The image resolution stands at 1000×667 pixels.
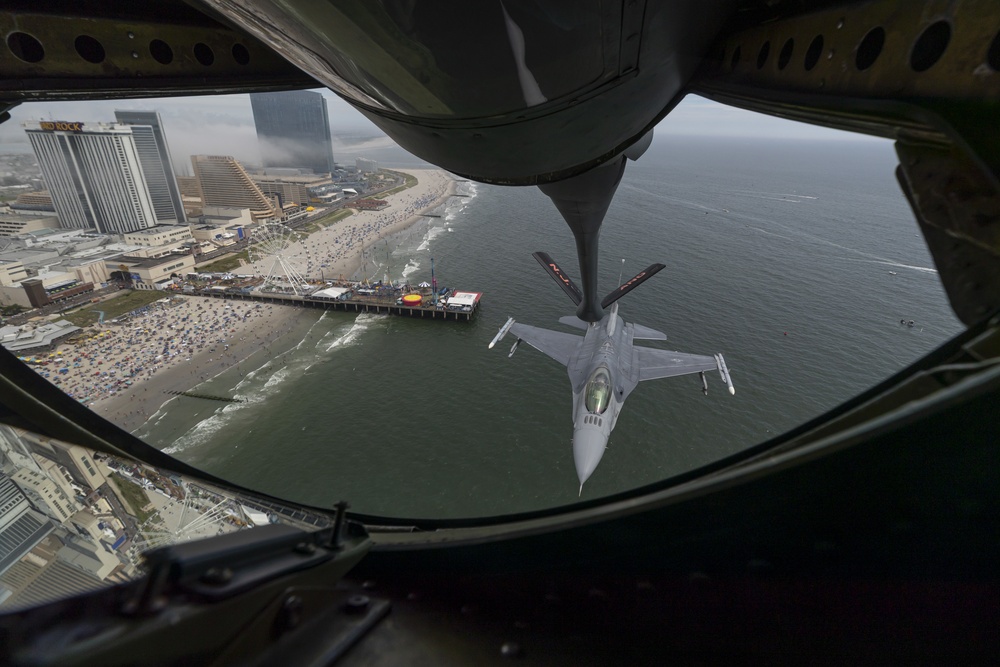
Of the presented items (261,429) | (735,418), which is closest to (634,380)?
(735,418)

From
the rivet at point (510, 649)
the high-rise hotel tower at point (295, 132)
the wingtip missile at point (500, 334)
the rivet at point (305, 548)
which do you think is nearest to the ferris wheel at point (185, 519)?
the rivet at point (305, 548)

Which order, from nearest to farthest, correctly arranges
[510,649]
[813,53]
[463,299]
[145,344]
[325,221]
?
[510,649]
[813,53]
[145,344]
[463,299]
[325,221]

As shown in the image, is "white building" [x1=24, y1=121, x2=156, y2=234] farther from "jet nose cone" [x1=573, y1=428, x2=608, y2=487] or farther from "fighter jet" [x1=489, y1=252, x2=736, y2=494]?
"jet nose cone" [x1=573, y1=428, x2=608, y2=487]

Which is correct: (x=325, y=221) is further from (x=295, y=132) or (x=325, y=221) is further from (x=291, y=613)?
(x=295, y=132)

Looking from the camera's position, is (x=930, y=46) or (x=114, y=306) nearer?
(x=930, y=46)

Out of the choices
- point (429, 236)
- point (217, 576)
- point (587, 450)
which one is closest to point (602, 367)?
point (587, 450)

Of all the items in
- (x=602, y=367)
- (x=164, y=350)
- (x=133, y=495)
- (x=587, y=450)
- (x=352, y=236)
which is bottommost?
(x=164, y=350)

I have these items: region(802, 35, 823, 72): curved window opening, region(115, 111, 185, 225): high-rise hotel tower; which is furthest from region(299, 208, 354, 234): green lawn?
region(802, 35, 823, 72): curved window opening

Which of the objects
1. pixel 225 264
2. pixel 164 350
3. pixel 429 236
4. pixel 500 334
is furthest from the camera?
pixel 429 236
